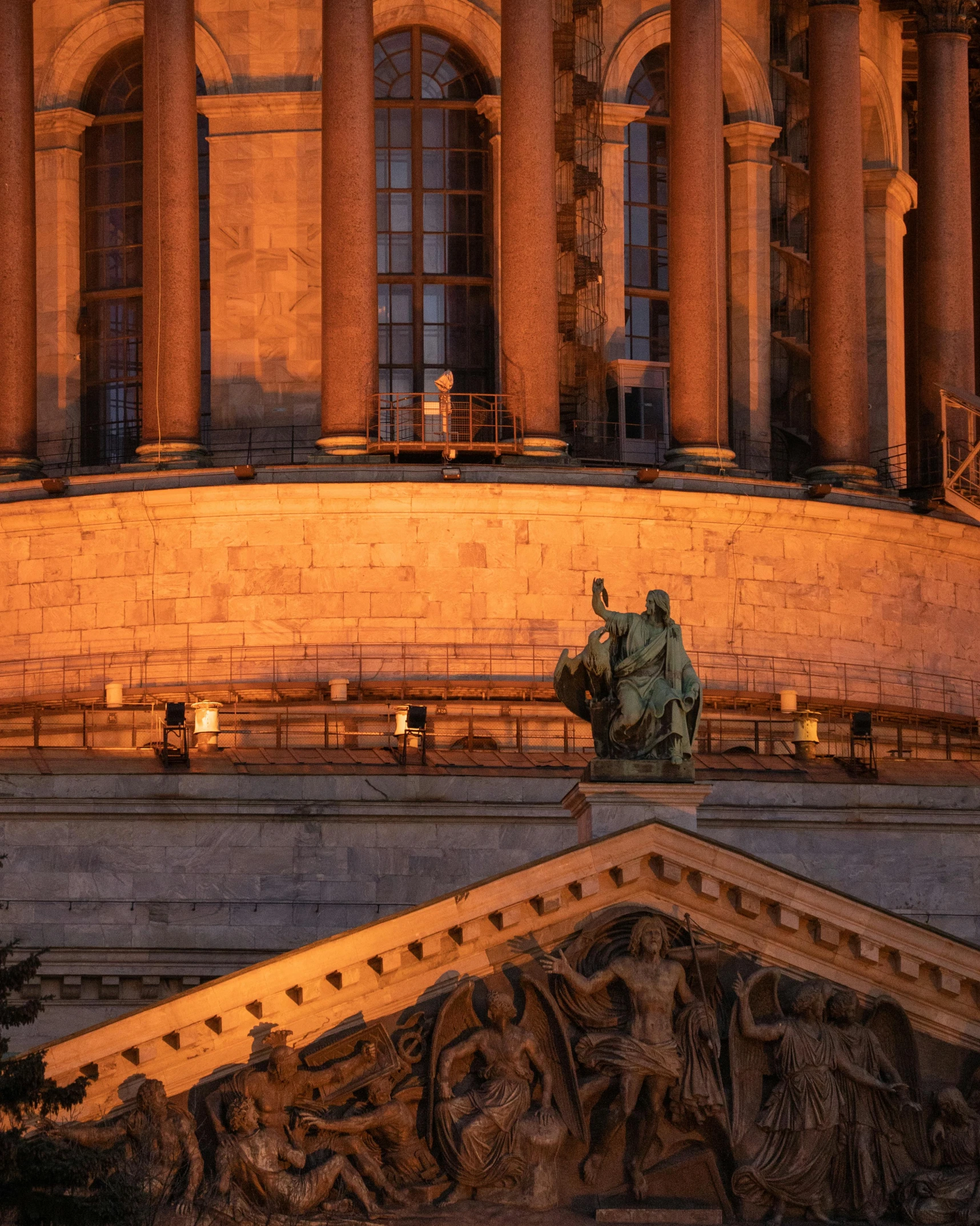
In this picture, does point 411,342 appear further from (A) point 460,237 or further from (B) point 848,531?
(B) point 848,531

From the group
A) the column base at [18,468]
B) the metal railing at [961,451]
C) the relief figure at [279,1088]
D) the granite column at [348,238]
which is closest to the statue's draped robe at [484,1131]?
the relief figure at [279,1088]

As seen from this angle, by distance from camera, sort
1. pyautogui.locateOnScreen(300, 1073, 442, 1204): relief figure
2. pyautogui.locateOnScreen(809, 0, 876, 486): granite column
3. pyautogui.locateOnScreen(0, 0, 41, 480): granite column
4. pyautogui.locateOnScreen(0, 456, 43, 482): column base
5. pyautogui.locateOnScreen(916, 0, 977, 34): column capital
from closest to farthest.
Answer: pyautogui.locateOnScreen(300, 1073, 442, 1204): relief figure → pyautogui.locateOnScreen(0, 456, 43, 482): column base → pyautogui.locateOnScreen(0, 0, 41, 480): granite column → pyautogui.locateOnScreen(809, 0, 876, 486): granite column → pyautogui.locateOnScreen(916, 0, 977, 34): column capital

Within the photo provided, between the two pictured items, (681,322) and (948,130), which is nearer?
(681,322)

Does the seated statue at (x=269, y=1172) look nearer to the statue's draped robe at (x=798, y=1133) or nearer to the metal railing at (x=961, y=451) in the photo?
the statue's draped robe at (x=798, y=1133)

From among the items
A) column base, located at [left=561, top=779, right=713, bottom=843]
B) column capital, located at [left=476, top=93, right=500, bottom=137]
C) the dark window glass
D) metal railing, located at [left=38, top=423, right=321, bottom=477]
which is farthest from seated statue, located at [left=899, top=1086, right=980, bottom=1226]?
column capital, located at [left=476, top=93, right=500, bottom=137]

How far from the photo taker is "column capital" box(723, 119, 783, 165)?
65125mm

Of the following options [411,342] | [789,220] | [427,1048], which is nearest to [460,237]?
[411,342]

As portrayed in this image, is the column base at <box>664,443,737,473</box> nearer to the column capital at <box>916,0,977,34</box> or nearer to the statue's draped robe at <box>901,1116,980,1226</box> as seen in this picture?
the column capital at <box>916,0,977,34</box>

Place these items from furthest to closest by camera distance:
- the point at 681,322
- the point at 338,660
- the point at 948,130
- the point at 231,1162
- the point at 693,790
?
the point at 948,130, the point at 681,322, the point at 338,660, the point at 693,790, the point at 231,1162

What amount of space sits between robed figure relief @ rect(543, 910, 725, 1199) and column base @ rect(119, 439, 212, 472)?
20590 mm

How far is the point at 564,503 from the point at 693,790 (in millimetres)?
16629

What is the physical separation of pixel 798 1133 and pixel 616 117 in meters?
28.3

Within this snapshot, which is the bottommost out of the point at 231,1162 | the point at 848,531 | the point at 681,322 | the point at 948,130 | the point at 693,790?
the point at 231,1162

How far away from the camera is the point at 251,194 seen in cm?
6181
